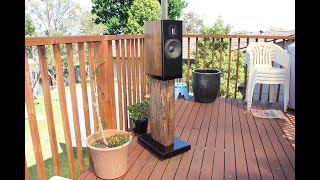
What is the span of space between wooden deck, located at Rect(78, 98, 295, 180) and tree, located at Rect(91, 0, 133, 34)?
38.1ft

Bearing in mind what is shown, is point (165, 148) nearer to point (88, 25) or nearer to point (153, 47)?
point (153, 47)

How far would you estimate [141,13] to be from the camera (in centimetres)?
1189

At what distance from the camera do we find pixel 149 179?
189 cm

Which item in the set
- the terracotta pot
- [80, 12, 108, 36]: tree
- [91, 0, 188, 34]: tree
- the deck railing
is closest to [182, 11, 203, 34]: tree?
[80, 12, 108, 36]: tree

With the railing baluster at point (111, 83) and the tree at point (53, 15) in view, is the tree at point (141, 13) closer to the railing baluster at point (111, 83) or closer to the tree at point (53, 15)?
the tree at point (53, 15)

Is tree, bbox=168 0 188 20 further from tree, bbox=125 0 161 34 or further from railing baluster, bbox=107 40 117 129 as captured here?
railing baluster, bbox=107 40 117 129

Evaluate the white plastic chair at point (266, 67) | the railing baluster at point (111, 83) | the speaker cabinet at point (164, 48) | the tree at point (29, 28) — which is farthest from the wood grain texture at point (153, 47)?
the tree at point (29, 28)

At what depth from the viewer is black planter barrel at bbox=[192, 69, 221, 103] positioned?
359 cm

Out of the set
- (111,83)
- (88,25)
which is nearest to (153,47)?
(111,83)

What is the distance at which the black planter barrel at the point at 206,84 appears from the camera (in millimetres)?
3594

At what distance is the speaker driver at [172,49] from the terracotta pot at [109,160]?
0.80 meters
